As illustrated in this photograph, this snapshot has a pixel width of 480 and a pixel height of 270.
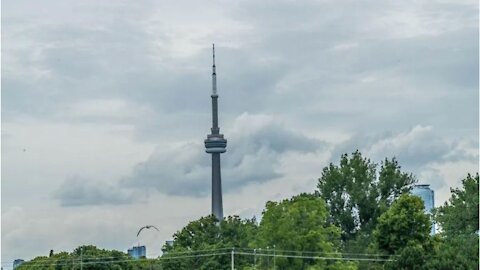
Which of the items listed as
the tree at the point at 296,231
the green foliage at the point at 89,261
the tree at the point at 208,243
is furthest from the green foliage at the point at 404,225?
the green foliage at the point at 89,261

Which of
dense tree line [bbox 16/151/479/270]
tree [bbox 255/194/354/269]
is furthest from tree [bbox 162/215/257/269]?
tree [bbox 255/194/354/269]

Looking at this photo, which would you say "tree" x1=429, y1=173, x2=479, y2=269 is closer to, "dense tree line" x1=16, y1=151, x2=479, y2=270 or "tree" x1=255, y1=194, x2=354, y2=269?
"dense tree line" x1=16, y1=151, x2=479, y2=270

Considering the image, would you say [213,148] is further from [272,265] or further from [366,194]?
[272,265]

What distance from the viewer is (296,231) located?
245ft

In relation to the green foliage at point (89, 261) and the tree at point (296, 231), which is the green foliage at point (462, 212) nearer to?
the tree at point (296, 231)

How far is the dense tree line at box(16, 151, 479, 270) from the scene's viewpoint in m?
74.8

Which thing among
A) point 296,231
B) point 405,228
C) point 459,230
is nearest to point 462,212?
point 459,230

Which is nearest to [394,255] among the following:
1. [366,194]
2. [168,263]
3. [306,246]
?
[306,246]

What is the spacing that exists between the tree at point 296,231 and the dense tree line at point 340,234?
7cm

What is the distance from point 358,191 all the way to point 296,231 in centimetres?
1755

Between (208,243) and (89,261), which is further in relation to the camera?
(208,243)

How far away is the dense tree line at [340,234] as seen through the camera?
245 feet

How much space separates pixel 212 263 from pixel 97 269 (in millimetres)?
10637

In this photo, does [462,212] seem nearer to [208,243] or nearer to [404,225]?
[404,225]
